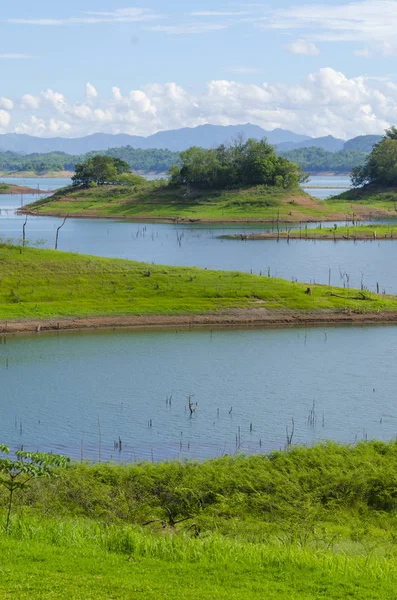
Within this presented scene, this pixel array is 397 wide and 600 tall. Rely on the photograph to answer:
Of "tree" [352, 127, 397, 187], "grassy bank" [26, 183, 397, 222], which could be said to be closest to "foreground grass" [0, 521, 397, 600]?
"grassy bank" [26, 183, 397, 222]

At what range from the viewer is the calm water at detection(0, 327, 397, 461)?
36.1 metres

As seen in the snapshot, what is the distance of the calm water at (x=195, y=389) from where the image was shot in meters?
36.1

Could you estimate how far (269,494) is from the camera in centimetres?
2717

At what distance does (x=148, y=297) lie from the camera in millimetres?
66438

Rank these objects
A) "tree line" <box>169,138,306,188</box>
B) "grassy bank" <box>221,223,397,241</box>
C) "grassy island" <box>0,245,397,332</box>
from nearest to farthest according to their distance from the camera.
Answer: "grassy island" <box>0,245,397,332</box>
"grassy bank" <box>221,223,397,241</box>
"tree line" <box>169,138,306,188</box>

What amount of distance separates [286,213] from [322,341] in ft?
336

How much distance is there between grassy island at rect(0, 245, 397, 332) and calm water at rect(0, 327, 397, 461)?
2.73 m

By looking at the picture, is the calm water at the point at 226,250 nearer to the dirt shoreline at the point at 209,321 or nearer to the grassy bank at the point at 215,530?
the dirt shoreline at the point at 209,321

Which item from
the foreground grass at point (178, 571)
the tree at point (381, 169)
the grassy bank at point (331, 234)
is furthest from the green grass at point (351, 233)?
the foreground grass at point (178, 571)

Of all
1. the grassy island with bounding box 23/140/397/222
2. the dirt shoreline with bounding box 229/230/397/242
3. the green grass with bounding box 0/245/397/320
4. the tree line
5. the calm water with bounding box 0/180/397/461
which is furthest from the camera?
the tree line

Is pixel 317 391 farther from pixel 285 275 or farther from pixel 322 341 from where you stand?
pixel 285 275

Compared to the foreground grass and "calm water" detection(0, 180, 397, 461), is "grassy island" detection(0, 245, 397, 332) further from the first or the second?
the foreground grass

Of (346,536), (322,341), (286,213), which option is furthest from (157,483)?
(286,213)

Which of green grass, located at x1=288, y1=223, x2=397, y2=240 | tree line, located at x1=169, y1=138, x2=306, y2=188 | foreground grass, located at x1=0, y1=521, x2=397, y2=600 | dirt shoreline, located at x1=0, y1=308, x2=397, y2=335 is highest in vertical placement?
tree line, located at x1=169, y1=138, x2=306, y2=188
